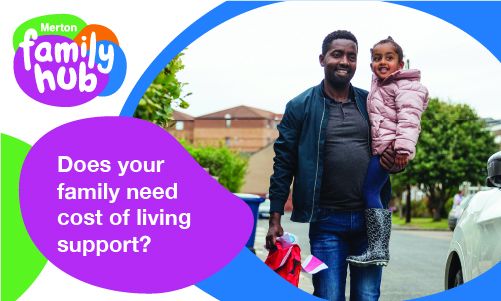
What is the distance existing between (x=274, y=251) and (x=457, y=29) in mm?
1577

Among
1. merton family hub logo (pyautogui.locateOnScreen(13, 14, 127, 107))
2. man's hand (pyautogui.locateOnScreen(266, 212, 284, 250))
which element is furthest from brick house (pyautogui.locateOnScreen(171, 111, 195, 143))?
man's hand (pyautogui.locateOnScreen(266, 212, 284, 250))

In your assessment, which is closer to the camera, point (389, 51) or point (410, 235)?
point (389, 51)

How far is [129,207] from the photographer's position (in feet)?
14.2

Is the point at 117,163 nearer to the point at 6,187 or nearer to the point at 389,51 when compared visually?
the point at 6,187

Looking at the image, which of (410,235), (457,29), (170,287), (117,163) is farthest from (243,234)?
(410,235)

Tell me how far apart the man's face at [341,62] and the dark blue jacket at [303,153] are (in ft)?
0.28

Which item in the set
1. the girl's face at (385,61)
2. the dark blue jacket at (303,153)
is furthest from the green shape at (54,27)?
the girl's face at (385,61)

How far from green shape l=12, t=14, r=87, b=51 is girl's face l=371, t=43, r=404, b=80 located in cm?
156

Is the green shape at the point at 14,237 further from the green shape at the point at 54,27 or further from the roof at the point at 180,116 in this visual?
the roof at the point at 180,116

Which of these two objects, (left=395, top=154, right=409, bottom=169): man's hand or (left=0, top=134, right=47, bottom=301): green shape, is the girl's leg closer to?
(left=395, top=154, right=409, bottom=169): man's hand

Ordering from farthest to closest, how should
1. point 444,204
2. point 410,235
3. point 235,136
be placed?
point 410,235
point 444,204
point 235,136

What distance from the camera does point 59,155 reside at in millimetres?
4297

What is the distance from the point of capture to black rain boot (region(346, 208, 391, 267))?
4148 mm

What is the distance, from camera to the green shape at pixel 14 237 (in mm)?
4285
